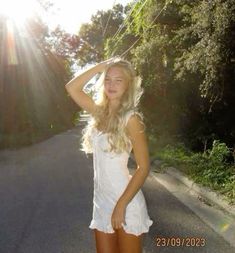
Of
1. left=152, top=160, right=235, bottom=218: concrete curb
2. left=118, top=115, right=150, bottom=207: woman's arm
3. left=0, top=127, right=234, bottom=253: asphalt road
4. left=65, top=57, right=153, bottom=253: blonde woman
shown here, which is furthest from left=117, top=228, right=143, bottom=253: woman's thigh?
left=152, top=160, right=235, bottom=218: concrete curb

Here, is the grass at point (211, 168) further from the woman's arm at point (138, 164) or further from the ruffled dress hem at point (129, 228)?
the woman's arm at point (138, 164)

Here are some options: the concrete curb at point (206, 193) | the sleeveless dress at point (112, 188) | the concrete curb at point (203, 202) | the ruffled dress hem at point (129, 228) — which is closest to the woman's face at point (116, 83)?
the sleeveless dress at point (112, 188)

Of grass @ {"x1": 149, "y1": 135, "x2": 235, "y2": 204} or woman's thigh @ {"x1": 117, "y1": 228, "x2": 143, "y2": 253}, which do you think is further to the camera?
grass @ {"x1": 149, "y1": 135, "x2": 235, "y2": 204}

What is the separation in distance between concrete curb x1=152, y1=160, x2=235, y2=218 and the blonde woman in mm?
5248

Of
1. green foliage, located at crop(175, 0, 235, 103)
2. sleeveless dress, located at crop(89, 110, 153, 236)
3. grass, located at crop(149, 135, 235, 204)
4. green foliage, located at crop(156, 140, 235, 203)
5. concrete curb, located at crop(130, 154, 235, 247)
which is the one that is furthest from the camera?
green foliage, located at crop(175, 0, 235, 103)

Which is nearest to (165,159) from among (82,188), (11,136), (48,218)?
(82,188)

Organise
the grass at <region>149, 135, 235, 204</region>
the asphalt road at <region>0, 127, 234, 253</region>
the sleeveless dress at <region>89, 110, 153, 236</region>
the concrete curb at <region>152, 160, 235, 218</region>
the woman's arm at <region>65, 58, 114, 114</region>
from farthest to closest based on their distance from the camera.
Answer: the grass at <region>149, 135, 235, 204</region>, the concrete curb at <region>152, 160, 235, 218</region>, the asphalt road at <region>0, 127, 234, 253</region>, the woman's arm at <region>65, 58, 114, 114</region>, the sleeveless dress at <region>89, 110, 153, 236</region>

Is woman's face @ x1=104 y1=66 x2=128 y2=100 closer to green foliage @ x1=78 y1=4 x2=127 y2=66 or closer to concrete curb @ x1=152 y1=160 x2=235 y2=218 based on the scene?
concrete curb @ x1=152 y1=160 x2=235 y2=218

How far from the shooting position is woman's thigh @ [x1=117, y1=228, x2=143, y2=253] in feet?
10.1

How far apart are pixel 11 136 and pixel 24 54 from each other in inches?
233

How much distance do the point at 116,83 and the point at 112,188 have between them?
2.36 ft

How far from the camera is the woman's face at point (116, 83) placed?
3242mm

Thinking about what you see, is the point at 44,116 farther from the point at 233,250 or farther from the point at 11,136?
the point at 233,250

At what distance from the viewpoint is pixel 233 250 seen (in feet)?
20.2
